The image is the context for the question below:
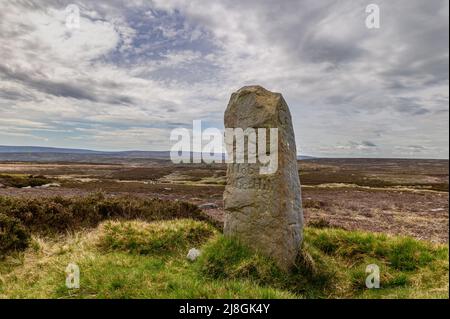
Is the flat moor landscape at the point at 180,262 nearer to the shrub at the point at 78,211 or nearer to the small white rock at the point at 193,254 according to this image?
the shrub at the point at 78,211

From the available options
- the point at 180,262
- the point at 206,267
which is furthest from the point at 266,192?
the point at 180,262

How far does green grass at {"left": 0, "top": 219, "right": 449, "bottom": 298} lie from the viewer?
6.68 meters

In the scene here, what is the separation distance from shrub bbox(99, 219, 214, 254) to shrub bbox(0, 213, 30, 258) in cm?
233

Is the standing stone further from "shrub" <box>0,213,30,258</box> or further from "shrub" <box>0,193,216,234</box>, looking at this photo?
"shrub" <box>0,213,30,258</box>

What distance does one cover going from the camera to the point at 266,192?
8.61 m

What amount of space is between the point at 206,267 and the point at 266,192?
7.64 feet

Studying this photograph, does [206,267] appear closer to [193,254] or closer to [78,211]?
[193,254]

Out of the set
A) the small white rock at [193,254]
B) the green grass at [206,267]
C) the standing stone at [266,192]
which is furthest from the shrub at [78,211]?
the standing stone at [266,192]

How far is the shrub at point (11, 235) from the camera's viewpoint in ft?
31.9
